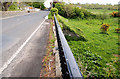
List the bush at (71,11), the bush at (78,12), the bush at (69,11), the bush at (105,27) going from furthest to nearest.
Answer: the bush at (78,12) < the bush at (71,11) < the bush at (69,11) < the bush at (105,27)

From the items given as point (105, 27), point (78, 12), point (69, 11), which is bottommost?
point (105, 27)

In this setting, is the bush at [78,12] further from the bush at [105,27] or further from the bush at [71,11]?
the bush at [105,27]

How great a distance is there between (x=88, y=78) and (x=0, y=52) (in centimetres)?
374

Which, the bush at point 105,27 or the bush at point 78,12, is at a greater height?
the bush at point 78,12

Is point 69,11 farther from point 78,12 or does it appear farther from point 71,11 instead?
point 78,12

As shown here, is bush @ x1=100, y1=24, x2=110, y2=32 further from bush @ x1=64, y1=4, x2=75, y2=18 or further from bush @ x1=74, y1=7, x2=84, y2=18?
bush @ x1=74, y1=7, x2=84, y2=18

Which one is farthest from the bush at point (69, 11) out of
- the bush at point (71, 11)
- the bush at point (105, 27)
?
Answer: the bush at point (105, 27)

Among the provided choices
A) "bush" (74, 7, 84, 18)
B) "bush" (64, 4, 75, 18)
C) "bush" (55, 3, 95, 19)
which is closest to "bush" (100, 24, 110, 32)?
"bush" (55, 3, 95, 19)

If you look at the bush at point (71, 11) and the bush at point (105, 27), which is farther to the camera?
the bush at point (71, 11)

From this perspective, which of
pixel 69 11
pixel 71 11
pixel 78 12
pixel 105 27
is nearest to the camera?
pixel 105 27

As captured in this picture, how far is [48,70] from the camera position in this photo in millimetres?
3590

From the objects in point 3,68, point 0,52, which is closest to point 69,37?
point 0,52

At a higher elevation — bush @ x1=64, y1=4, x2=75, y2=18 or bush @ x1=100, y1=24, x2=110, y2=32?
bush @ x1=64, y1=4, x2=75, y2=18

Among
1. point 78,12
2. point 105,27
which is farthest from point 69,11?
point 105,27
